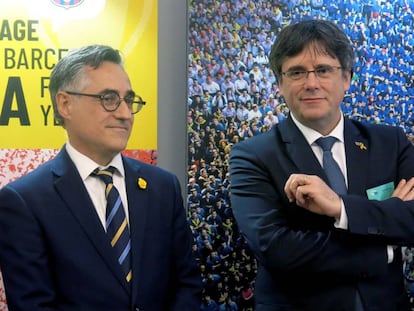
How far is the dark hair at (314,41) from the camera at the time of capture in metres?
2.33

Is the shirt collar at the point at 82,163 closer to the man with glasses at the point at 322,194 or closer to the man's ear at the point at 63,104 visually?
the man's ear at the point at 63,104

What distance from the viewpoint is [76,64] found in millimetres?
2211

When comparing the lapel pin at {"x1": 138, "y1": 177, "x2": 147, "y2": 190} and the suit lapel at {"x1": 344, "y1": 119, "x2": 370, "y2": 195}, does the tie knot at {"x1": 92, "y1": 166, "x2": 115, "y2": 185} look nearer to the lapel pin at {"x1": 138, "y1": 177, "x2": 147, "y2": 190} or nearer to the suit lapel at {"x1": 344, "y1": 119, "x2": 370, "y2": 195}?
the lapel pin at {"x1": 138, "y1": 177, "x2": 147, "y2": 190}

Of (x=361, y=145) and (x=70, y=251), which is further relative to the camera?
(x=361, y=145)

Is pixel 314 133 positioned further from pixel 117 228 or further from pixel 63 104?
pixel 63 104

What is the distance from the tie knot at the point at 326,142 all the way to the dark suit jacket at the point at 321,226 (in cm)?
6

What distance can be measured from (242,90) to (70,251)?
1.25 metres

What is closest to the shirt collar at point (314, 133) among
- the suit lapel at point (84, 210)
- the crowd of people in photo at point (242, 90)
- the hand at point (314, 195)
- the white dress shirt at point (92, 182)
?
the hand at point (314, 195)

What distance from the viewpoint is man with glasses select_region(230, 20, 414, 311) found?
81.3 inches

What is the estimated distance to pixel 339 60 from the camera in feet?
7.66

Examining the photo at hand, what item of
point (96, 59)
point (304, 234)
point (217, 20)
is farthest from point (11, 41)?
point (304, 234)

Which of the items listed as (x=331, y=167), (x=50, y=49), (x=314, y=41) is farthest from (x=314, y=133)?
(x=50, y=49)

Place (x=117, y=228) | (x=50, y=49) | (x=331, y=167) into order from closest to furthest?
(x=117, y=228) → (x=331, y=167) → (x=50, y=49)

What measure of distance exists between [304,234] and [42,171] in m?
1.02
